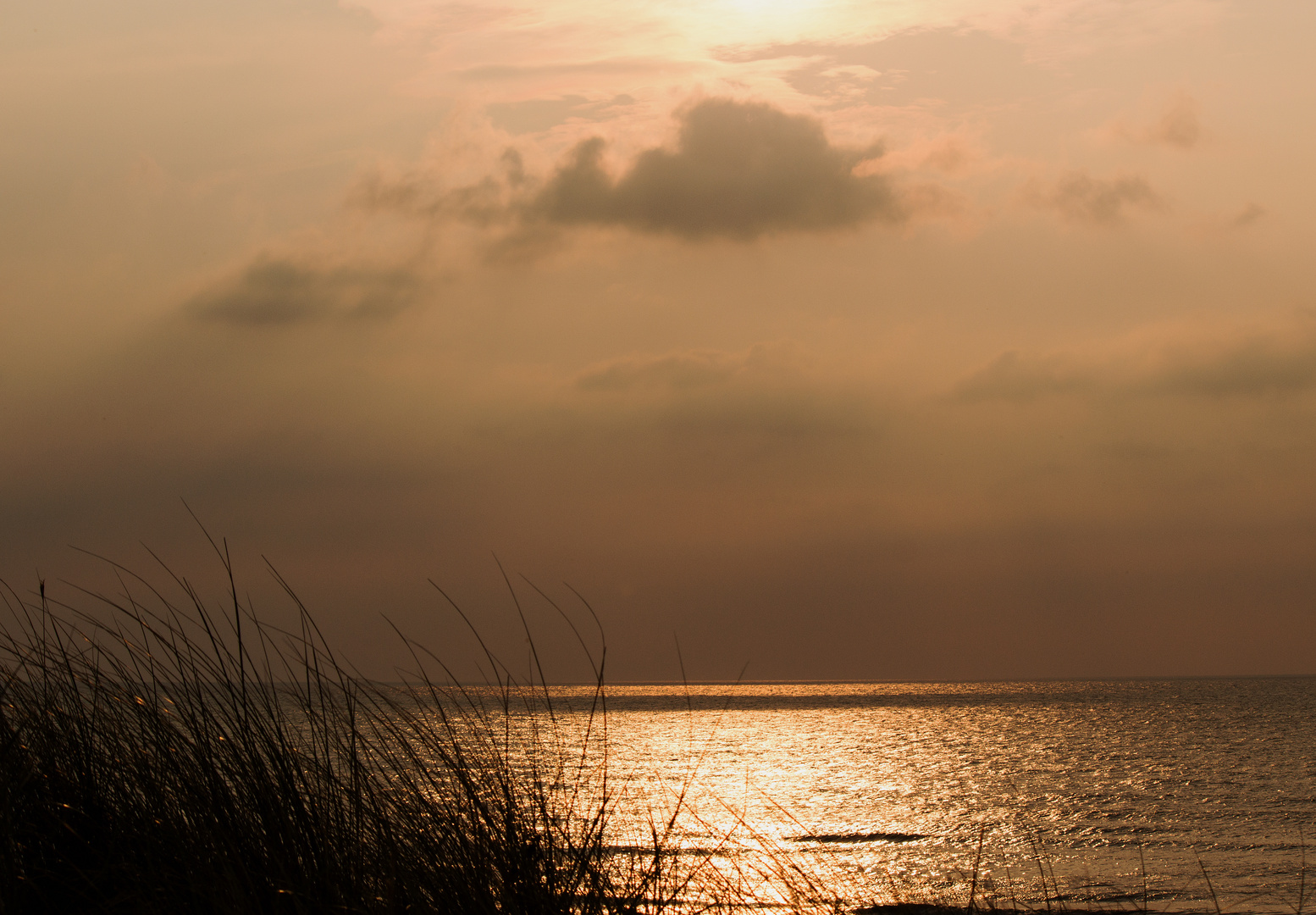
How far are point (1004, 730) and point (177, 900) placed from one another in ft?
220

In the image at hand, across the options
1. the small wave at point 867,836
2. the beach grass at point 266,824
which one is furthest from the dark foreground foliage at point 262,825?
the small wave at point 867,836

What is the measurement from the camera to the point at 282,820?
3.41 meters

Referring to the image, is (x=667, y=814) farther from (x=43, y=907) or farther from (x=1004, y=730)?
(x=1004, y=730)

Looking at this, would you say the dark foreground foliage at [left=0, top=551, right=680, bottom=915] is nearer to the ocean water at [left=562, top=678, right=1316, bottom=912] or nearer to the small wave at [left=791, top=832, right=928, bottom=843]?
the ocean water at [left=562, top=678, right=1316, bottom=912]

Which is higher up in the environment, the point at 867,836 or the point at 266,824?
the point at 266,824

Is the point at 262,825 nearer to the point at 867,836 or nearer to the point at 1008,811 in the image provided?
the point at 867,836

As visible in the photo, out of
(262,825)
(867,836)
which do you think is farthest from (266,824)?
(867,836)

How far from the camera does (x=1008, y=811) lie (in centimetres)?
2300

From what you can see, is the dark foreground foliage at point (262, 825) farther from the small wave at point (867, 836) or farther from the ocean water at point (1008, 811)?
the small wave at point (867, 836)

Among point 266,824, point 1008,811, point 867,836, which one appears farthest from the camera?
point 1008,811

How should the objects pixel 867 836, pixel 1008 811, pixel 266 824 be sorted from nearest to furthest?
pixel 266 824 → pixel 867 836 → pixel 1008 811

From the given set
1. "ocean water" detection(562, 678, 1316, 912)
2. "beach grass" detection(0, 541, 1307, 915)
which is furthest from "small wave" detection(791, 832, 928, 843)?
"beach grass" detection(0, 541, 1307, 915)

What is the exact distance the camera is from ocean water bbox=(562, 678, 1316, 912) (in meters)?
11.1

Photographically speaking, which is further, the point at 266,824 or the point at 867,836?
the point at 867,836
